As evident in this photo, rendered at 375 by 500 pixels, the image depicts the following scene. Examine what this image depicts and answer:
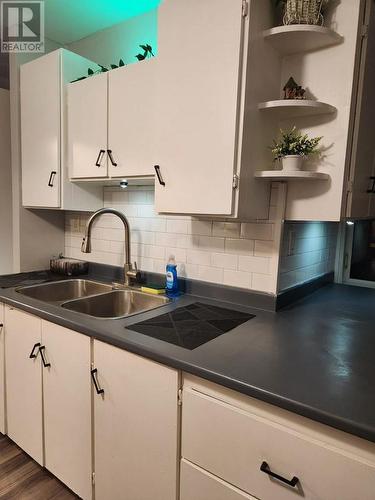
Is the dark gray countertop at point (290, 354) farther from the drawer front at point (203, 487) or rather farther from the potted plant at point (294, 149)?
the potted plant at point (294, 149)

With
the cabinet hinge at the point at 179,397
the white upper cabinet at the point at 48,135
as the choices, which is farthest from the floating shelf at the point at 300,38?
the cabinet hinge at the point at 179,397

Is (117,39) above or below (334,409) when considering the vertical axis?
above

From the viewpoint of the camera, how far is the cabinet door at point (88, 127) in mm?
1771

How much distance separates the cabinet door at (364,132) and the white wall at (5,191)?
7.09 feet

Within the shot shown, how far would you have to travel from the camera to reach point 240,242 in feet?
5.37

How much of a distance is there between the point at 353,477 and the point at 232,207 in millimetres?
899

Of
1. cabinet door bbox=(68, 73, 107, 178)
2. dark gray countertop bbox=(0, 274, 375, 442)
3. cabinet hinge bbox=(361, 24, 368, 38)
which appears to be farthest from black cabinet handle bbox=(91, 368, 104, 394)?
cabinet hinge bbox=(361, 24, 368, 38)

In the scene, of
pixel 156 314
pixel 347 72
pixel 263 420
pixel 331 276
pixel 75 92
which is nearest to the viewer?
pixel 263 420

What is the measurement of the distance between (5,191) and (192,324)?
182 cm

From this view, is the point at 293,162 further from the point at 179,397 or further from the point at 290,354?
the point at 179,397

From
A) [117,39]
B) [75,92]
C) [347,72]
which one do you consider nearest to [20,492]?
[75,92]

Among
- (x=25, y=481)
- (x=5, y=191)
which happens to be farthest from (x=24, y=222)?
(x=25, y=481)

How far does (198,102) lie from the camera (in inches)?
53.0

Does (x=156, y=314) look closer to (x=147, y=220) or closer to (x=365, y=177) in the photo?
(x=147, y=220)
